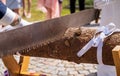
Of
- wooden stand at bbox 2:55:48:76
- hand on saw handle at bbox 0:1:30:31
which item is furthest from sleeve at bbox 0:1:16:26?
wooden stand at bbox 2:55:48:76

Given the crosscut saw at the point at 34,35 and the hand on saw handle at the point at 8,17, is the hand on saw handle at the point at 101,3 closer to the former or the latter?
the crosscut saw at the point at 34,35

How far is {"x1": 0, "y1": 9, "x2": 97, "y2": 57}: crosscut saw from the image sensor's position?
271 centimetres

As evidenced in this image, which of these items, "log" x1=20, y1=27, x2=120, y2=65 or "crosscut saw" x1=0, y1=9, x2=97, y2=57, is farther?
"log" x1=20, y1=27, x2=120, y2=65

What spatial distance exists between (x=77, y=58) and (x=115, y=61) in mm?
445

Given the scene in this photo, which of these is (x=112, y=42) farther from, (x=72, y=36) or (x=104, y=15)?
(x=104, y=15)

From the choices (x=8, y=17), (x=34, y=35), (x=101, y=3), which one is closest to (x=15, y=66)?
(x=8, y=17)

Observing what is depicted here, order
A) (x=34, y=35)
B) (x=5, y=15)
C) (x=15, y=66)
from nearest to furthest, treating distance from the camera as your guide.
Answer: (x=34, y=35) → (x=5, y=15) → (x=15, y=66)

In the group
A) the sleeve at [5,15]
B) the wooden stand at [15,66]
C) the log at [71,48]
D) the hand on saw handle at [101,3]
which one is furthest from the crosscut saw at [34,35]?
the wooden stand at [15,66]

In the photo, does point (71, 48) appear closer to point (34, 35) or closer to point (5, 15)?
point (34, 35)

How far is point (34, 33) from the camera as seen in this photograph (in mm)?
2928

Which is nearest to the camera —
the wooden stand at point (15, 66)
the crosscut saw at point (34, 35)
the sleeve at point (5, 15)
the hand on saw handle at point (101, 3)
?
the crosscut saw at point (34, 35)

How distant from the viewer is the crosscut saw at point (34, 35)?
2713 millimetres

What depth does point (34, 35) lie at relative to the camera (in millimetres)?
2934

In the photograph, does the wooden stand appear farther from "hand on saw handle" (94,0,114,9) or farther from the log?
"hand on saw handle" (94,0,114,9)
